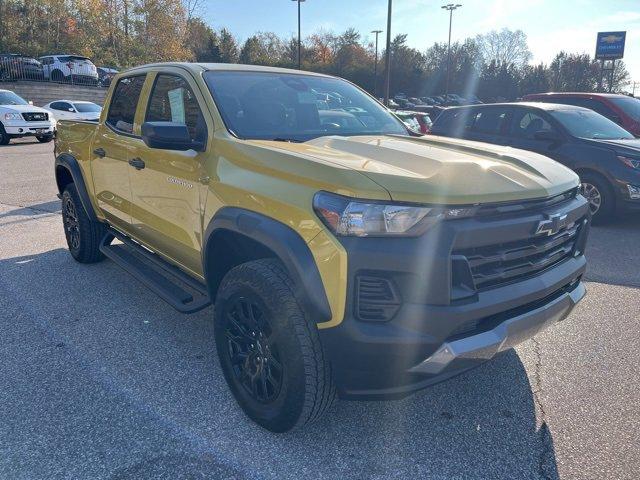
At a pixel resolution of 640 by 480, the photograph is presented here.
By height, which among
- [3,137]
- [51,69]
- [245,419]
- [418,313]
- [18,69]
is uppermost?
[51,69]

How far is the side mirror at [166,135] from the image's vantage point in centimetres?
276

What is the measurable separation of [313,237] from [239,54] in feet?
232

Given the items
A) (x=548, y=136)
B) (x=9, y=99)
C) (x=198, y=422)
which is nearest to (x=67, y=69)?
(x=9, y=99)

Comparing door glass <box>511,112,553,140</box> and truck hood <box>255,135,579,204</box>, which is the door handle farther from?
door glass <box>511,112,553,140</box>

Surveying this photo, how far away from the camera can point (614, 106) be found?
9.02 metres

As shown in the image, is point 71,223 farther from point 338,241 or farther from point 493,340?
point 493,340

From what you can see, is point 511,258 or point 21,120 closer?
point 511,258

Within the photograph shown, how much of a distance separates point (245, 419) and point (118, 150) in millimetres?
2390

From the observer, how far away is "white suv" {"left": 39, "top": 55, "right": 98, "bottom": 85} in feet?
108

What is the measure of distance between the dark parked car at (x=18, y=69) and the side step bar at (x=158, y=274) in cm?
Answer: 3240

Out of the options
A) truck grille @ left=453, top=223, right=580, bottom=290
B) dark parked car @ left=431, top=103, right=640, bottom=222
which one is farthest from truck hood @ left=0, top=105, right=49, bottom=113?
truck grille @ left=453, top=223, right=580, bottom=290

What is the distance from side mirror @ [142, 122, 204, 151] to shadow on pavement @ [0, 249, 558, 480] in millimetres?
1371

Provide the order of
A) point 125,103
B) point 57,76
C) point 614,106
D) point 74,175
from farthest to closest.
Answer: point 57,76
point 614,106
point 74,175
point 125,103

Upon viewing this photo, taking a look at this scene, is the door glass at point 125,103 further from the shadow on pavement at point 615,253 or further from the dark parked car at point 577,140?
the dark parked car at point 577,140
